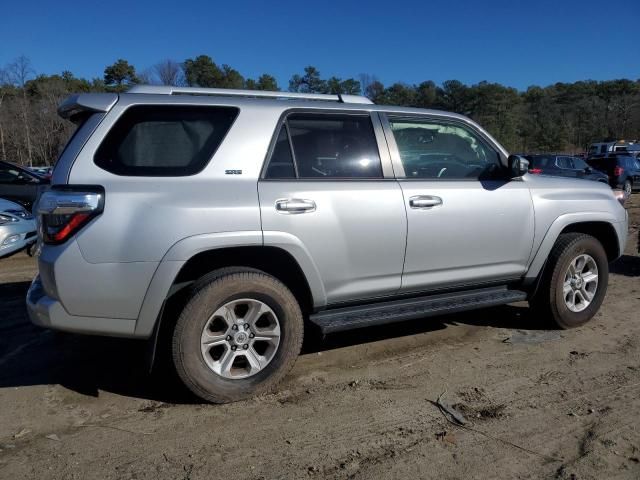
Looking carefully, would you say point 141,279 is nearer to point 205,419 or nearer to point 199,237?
point 199,237

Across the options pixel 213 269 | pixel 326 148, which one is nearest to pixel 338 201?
pixel 326 148

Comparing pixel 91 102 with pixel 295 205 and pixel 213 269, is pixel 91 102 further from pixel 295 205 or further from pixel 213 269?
pixel 295 205

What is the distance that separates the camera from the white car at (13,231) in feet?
24.8

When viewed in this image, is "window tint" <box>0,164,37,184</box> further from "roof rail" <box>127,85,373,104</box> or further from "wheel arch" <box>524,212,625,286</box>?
"wheel arch" <box>524,212,625,286</box>

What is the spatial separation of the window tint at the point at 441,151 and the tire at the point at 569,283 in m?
0.97

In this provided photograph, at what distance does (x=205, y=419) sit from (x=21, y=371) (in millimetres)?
1676

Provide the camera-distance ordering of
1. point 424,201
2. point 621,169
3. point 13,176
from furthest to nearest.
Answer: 1. point 621,169
2. point 13,176
3. point 424,201

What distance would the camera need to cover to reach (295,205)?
3.42m

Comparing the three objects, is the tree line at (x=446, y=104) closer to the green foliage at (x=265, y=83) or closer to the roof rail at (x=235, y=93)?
the green foliage at (x=265, y=83)

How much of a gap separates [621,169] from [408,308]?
64.2ft

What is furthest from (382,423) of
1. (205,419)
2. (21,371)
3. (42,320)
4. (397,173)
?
(21,371)

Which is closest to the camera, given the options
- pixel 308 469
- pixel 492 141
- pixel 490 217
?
pixel 308 469

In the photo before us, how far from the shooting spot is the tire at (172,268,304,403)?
3.18 metres

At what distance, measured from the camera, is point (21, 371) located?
3.88 m
